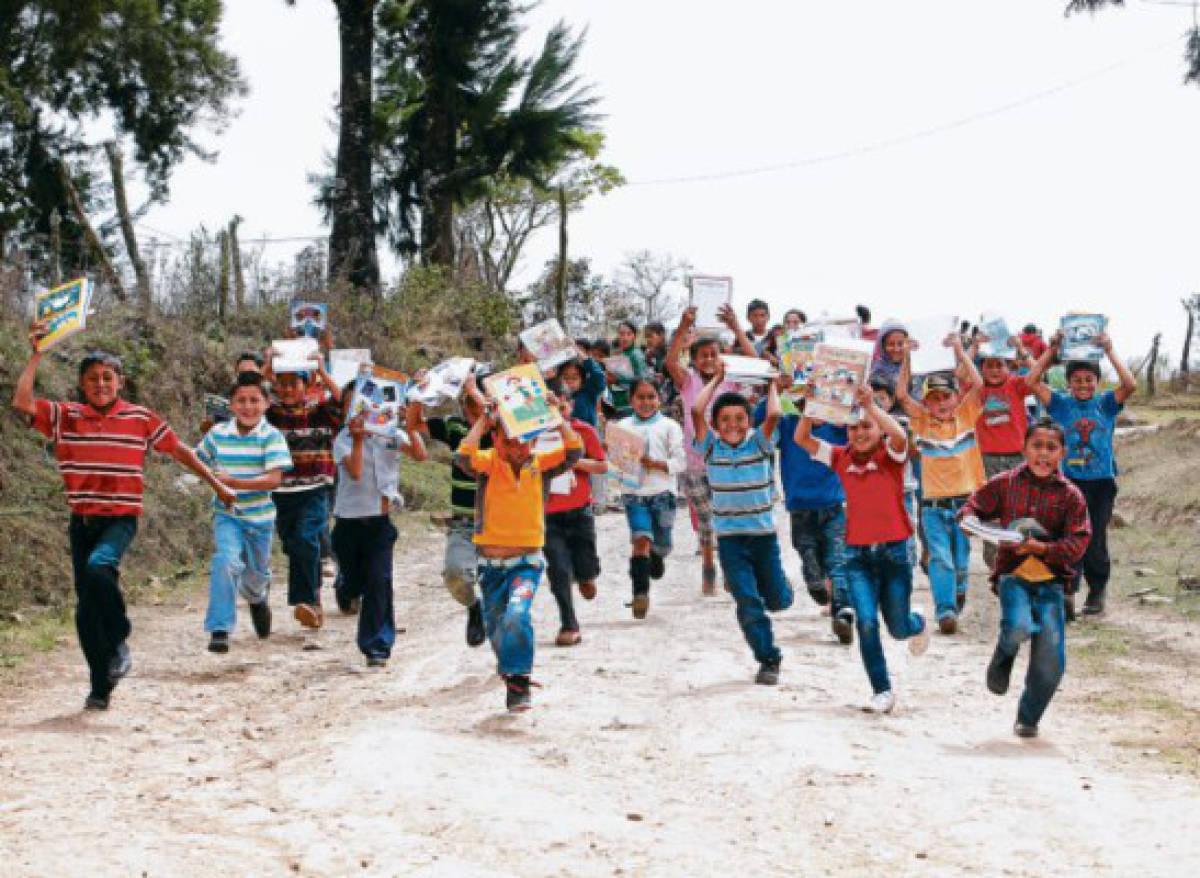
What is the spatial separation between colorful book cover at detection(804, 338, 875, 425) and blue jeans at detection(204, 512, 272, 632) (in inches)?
140

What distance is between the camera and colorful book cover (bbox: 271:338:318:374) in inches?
368

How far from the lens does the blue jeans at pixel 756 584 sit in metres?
7.78

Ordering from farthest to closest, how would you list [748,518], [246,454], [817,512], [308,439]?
[308,439] → [817,512] → [246,454] → [748,518]

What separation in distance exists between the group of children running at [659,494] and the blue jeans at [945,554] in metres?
0.02

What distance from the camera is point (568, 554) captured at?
925 centimetres

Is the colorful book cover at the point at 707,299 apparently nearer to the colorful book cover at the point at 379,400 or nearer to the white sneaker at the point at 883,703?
the colorful book cover at the point at 379,400

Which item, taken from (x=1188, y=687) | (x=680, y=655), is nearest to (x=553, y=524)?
(x=680, y=655)

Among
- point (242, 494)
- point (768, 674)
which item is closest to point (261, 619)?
point (242, 494)

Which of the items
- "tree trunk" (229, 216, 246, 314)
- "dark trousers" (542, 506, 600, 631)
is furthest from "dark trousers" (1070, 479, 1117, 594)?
"tree trunk" (229, 216, 246, 314)

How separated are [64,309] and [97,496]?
3.15ft

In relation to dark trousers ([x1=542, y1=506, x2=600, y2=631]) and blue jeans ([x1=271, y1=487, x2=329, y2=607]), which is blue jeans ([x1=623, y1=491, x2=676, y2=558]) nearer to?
dark trousers ([x1=542, y1=506, x2=600, y2=631])

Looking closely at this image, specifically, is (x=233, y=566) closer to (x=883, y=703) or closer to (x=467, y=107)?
(x=883, y=703)

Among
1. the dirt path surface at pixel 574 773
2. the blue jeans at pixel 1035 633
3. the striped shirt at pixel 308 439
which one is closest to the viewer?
the dirt path surface at pixel 574 773

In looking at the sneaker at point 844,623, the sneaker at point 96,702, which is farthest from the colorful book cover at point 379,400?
the sneaker at point 844,623
